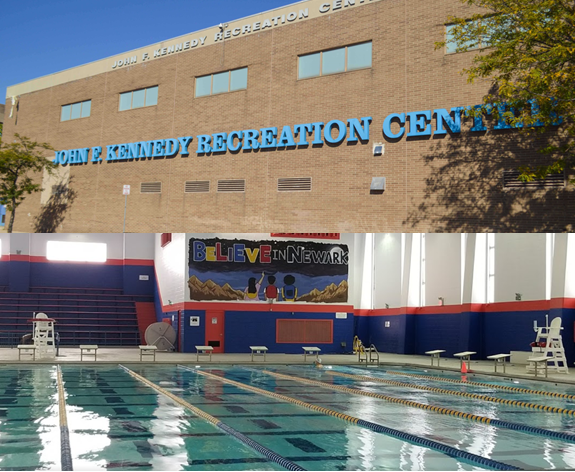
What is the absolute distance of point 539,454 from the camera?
766 centimetres

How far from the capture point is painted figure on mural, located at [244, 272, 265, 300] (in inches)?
1109

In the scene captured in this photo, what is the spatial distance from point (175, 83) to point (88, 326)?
1243cm

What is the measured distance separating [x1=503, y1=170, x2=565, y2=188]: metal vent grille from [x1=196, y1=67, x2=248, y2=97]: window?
11.4 metres

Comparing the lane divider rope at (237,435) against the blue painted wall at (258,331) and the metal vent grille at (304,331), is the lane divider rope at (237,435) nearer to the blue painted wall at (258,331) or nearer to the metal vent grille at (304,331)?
the blue painted wall at (258,331)

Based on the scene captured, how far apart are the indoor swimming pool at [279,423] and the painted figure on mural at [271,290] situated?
11392 millimetres

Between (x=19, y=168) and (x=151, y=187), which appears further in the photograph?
(x=19, y=168)

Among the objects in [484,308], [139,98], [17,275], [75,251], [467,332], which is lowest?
[467,332]

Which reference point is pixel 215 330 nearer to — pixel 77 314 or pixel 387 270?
pixel 77 314

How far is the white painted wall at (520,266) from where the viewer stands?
2212 centimetres

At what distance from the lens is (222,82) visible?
27.2m

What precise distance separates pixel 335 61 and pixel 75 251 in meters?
17.9

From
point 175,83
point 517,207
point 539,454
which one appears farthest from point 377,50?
point 539,454

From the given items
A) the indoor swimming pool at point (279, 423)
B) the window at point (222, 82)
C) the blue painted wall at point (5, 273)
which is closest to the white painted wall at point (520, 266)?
the indoor swimming pool at point (279, 423)

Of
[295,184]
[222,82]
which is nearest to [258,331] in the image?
[295,184]
